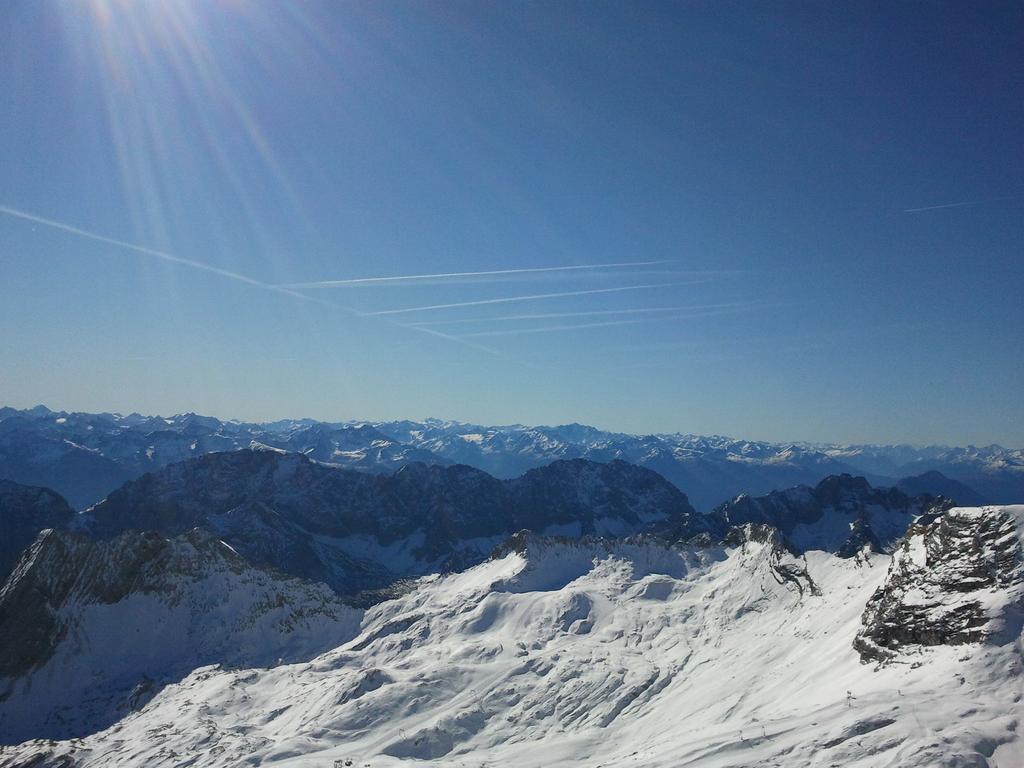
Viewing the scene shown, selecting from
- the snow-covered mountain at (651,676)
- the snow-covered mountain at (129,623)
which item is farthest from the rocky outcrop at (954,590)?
the snow-covered mountain at (129,623)

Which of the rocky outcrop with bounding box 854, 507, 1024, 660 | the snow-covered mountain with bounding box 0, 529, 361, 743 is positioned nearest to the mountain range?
the rocky outcrop with bounding box 854, 507, 1024, 660

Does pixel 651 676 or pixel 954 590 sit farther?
pixel 651 676

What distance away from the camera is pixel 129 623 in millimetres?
92625

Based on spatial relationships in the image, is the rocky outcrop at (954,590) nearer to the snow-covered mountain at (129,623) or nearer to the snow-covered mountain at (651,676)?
the snow-covered mountain at (651,676)

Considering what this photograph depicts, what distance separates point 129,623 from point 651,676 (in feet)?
279

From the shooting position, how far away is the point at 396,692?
5950 centimetres

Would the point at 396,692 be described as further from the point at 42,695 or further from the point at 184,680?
the point at 42,695

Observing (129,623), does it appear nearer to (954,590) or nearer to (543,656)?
(543,656)

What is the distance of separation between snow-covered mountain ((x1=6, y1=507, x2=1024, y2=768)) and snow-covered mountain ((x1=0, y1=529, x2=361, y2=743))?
9.48m

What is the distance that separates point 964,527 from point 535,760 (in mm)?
33336

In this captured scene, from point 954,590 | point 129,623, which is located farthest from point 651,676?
point 129,623

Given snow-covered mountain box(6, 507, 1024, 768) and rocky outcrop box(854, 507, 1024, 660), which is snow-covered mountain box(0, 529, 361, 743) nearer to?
snow-covered mountain box(6, 507, 1024, 768)

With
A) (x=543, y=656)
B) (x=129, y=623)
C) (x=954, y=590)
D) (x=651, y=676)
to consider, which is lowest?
(x=129, y=623)

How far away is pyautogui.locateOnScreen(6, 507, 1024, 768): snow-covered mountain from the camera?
26391 mm
